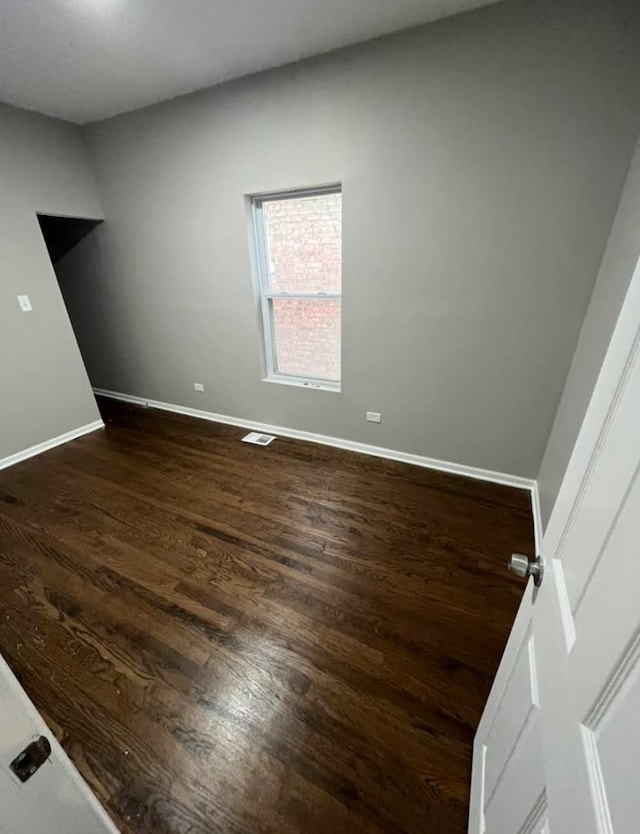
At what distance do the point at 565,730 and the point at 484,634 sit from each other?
115 cm

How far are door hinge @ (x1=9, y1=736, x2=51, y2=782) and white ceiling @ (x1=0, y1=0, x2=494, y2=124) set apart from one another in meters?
2.69

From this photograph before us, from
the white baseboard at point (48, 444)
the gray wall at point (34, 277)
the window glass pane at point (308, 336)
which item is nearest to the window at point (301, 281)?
the window glass pane at point (308, 336)

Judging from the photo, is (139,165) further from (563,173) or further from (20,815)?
(20,815)

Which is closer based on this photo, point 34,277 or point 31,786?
point 31,786

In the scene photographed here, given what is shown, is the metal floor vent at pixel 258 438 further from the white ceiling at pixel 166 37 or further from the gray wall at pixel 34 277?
the white ceiling at pixel 166 37

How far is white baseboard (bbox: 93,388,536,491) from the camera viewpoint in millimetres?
2365

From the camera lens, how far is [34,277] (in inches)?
106

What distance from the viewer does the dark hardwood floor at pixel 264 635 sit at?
101 cm

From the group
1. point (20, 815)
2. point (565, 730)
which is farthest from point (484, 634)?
point (20, 815)

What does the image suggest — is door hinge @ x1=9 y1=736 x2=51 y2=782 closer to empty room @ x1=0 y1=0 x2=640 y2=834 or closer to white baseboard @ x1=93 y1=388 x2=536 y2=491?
empty room @ x1=0 y1=0 x2=640 y2=834

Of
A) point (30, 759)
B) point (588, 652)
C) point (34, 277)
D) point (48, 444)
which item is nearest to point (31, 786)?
point (30, 759)

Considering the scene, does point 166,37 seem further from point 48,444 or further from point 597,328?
point 48,444

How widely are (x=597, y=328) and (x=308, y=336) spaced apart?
6.16ft

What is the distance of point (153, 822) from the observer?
94 cm
